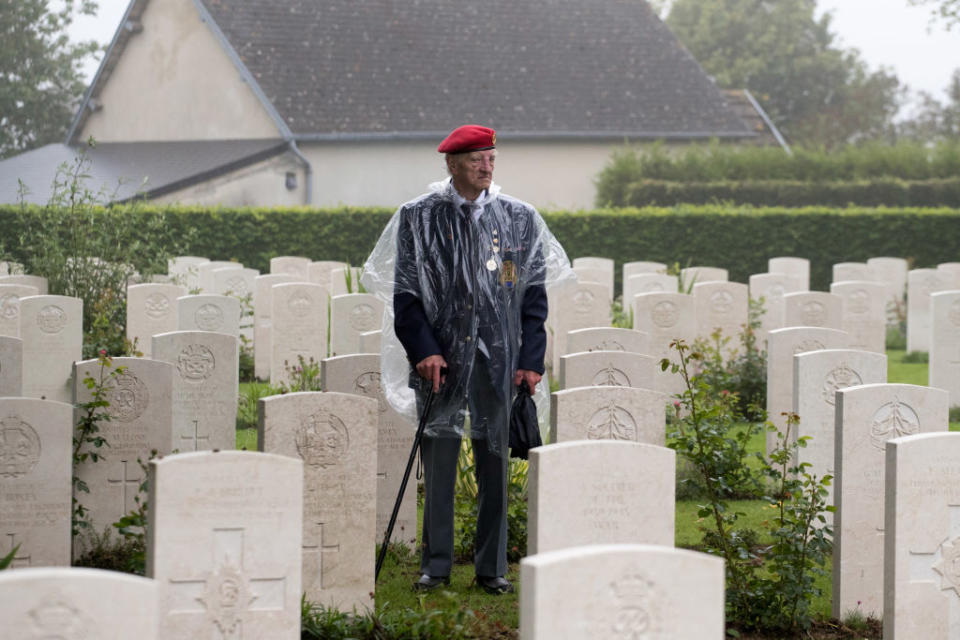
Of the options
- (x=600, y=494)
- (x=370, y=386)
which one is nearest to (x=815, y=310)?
(x=370, y=386)

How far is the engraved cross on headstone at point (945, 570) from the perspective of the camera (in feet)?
16.3

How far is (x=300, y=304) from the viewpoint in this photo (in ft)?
38.8

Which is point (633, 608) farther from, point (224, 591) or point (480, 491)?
point (480, 491)

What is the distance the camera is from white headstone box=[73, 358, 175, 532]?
668 cm

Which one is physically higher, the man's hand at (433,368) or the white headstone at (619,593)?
the man's hand at (433,368)

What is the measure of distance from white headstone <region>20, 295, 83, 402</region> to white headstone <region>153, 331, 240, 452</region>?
2223mm

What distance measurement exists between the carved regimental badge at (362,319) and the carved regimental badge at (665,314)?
241 cm

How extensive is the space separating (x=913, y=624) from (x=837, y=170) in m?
23.9

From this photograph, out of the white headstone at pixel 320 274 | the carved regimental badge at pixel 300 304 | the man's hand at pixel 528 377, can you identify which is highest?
the white headstone at pixel 320 274

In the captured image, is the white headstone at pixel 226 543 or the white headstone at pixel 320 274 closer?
the white headstone at pixel 226 543

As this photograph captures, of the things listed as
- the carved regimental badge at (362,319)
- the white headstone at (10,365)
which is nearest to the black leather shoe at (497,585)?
the white headstone at (10,365)

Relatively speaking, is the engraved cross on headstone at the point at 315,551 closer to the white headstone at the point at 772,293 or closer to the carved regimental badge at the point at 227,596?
the carved regimental badge at the point at 227,596

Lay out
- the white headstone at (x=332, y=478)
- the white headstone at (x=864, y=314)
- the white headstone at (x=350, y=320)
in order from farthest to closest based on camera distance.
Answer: the white headstone at (x=864, y=314) → the white headstone at (x=350, y=320) → the white headstone at (x=332, y=478)

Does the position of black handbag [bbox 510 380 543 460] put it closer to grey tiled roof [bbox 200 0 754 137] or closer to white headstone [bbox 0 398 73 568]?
white headstone [bbox 0 398 73 568]
